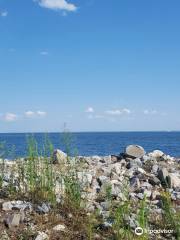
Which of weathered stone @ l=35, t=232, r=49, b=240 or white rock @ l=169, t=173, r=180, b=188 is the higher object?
white rock @ l=169, t=173, r=180, b=188

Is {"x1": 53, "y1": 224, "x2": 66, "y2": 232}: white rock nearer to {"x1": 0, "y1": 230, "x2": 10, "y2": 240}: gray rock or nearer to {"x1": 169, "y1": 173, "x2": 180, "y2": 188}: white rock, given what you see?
{"x1": 0, "y1": 230, "x2": 10, "y2": 240}: gray rock

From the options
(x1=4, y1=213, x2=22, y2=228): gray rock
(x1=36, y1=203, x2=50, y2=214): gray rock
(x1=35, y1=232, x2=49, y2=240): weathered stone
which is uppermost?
(x1=36, y1=203, x2=50, y2=214): gray rock

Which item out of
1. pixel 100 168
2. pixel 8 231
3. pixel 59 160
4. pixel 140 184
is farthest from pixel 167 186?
pixel 8 231

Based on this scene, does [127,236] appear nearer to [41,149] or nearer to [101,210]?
[101,210]

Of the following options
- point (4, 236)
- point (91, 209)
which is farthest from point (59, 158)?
point (4, 236)

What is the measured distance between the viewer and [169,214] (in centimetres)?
859

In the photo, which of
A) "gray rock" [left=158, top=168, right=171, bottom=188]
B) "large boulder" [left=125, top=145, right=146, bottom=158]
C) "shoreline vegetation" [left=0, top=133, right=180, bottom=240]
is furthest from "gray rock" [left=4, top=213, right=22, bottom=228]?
"large boulder" [left=125, top=145, right=146, bottom=158]

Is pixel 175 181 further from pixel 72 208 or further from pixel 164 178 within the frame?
pixel 72 208

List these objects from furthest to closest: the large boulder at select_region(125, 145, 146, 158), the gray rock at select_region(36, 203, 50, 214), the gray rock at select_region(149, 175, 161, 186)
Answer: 1. the large boulder at select_region(125, 145, 146, 158)
2. the gray rock at select_region(149, 175, 161, 186)
3. the gray rock at select_region(36, 203, 50, 214)

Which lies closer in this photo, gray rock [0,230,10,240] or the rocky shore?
gray rock [0,230,10,240]

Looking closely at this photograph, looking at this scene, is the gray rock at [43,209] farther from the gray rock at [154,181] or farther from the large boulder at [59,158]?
the large boulder at [59,158]

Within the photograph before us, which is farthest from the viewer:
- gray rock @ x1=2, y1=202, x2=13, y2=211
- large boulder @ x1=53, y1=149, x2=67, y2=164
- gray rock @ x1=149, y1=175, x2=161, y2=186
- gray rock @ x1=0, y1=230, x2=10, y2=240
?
large boulder @ x1=53, y1=149, x2=67, y2=164

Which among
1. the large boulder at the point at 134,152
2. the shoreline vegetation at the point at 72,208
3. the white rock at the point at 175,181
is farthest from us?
the large boulder at the point at 134,152

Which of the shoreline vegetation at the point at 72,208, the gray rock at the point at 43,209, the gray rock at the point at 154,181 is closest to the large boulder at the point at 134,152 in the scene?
the gray rock at the point at 154,181
